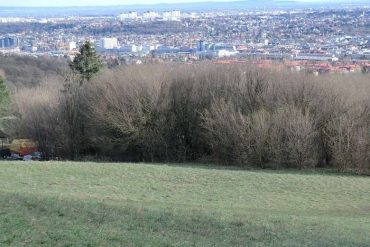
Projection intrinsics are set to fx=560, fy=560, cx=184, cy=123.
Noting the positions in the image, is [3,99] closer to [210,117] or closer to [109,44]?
[210,117]

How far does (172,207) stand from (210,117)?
84.2 ft

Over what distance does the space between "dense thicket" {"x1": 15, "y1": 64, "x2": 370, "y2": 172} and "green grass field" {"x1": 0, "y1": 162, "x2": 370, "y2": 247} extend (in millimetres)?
10091

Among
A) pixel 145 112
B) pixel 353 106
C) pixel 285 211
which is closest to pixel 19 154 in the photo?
pixel 145 112

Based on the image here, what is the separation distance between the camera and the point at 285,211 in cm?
2116

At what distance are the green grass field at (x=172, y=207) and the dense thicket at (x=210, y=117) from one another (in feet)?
33.1

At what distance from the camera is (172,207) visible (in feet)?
61.0

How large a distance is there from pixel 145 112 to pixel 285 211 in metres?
26.7

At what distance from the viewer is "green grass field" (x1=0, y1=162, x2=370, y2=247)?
11.9 m

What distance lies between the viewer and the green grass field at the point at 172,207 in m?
11.9

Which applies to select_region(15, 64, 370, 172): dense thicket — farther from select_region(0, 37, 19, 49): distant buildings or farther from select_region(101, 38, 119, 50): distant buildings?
select_region(0, 37, 19, 49): distant buildings

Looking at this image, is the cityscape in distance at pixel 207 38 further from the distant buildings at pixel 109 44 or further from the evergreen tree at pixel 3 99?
the evergreen tree at pixel 3 99

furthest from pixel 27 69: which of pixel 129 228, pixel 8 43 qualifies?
pixel 129 228

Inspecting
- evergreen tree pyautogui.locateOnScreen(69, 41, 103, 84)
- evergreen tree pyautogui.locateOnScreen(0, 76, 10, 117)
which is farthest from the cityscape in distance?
evergreen tree pyautogui.locateOnScreen(69, 41, 103, 84)

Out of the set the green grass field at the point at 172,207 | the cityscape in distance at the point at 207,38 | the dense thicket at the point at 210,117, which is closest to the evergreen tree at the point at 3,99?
the dense thicket at the point at 210,117
